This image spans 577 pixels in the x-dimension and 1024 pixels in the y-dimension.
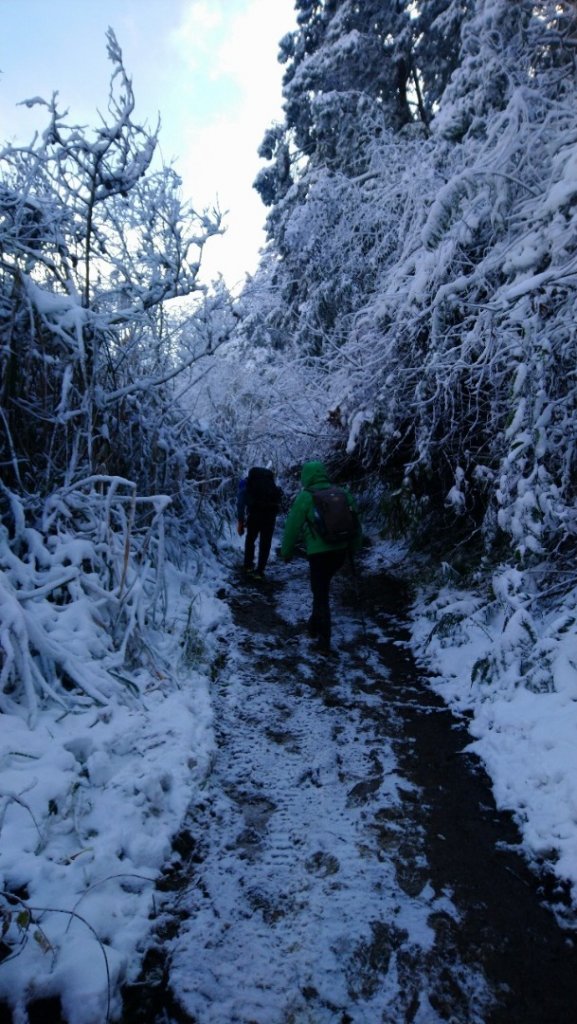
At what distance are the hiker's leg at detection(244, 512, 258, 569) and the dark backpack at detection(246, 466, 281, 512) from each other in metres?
Result: 0.24

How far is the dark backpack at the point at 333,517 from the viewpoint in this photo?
5.79 meters

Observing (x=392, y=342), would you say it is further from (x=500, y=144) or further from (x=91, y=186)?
(x=91, y=186)

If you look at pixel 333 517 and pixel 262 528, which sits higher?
pixel 333 517

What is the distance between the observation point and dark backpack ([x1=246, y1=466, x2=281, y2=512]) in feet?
29.3

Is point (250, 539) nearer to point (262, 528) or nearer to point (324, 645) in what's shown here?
point (262, 528)

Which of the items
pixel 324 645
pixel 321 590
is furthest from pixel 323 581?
pixel 324 645

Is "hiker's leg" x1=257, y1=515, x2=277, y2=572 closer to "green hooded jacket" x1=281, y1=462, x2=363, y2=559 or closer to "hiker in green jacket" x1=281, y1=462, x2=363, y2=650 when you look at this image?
"green hooded jacket" x1=281, y1=462, x2=363, y2=559

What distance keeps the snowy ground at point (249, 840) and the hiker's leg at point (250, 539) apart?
453 centimetres

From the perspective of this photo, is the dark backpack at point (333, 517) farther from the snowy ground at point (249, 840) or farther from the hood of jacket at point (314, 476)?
the snowy ground at point (249, 840)

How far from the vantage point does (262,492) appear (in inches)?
352

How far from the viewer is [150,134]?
19.0 feet

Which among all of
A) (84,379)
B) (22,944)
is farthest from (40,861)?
(84,379)

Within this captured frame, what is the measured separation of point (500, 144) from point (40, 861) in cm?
646

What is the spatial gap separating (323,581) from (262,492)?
3141mm
